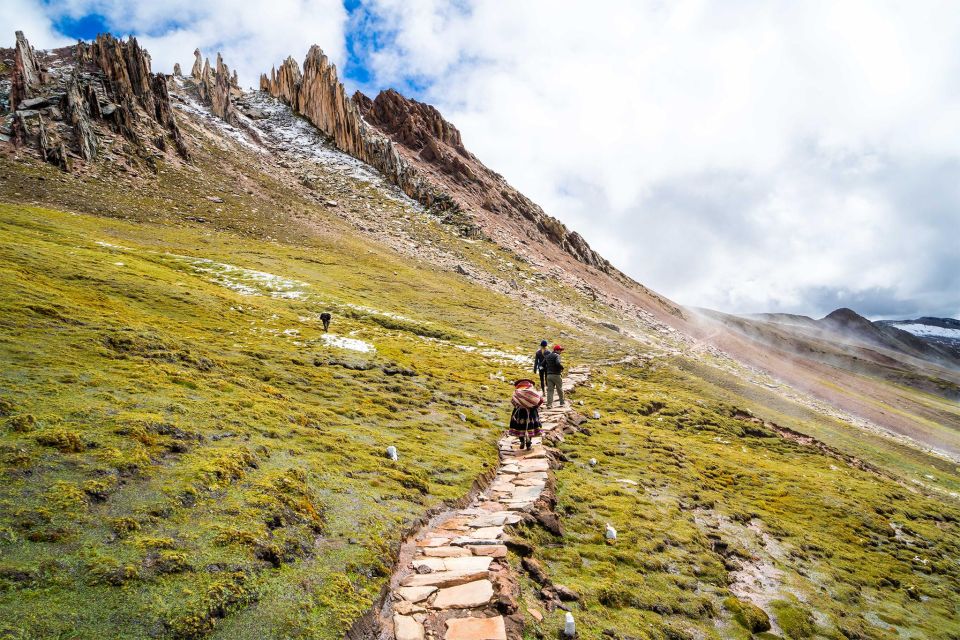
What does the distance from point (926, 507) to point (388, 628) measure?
2940 cm

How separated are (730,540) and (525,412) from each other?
8.40m

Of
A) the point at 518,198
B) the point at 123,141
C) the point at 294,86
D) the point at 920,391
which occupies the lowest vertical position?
the point at 920,391

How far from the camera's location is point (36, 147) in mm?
67688

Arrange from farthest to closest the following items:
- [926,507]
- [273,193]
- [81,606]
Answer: [273,193]
[926,507]
[81,606]

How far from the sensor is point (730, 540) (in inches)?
596

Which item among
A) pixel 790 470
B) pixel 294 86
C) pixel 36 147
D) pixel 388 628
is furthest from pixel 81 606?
pixel 294 86

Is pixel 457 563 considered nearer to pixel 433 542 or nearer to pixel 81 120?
pixel 433 542

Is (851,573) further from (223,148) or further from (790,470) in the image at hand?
(223,148)

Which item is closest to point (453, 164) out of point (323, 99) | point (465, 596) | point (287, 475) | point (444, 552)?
point (323, 99)

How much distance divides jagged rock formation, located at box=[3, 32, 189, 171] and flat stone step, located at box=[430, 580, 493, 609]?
9111 centimetres

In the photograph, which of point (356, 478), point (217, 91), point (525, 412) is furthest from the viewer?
point (217, 91)

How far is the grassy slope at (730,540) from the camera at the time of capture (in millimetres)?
11172

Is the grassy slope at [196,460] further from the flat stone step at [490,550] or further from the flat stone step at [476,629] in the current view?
the flat stone step at [490,550]

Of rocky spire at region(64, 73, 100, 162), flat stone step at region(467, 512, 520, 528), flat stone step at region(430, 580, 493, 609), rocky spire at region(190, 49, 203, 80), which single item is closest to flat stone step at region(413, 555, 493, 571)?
flat stone step at region(430, 580, 493, 609)
